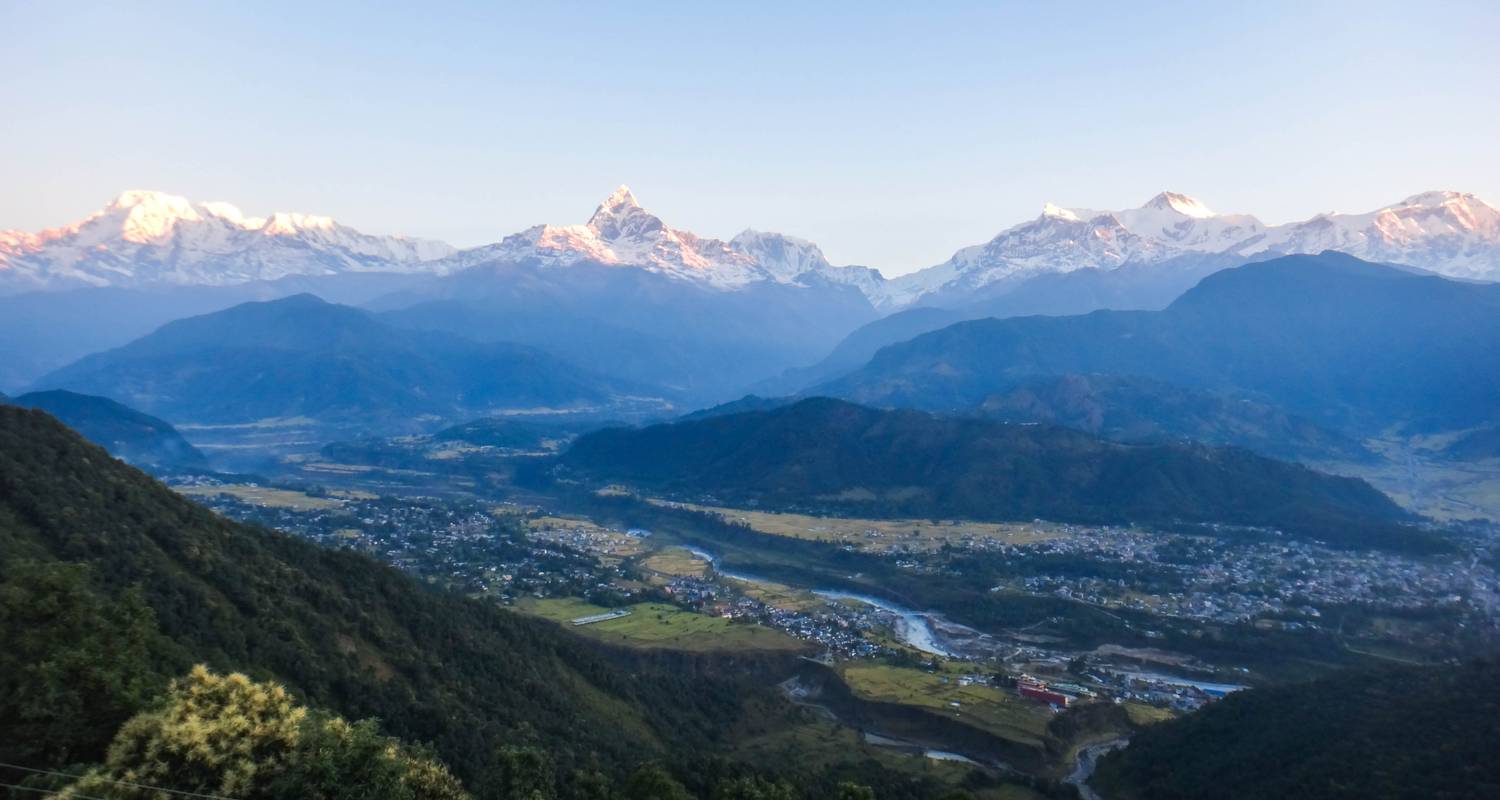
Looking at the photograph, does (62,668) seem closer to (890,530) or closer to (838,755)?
(838,755)

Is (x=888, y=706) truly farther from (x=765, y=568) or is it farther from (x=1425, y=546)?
(x=1425, y=546)

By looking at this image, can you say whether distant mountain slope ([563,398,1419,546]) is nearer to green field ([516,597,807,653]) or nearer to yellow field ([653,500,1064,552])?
yellow field ([653,500,1064,552])

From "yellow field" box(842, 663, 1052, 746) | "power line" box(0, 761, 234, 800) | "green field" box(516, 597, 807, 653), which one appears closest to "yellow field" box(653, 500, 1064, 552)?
"green field" box(516, 597, 807, 653)

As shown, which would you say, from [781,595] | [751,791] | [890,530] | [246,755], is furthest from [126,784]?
[890,530]

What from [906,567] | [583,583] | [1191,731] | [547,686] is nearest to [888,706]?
[1191,731]

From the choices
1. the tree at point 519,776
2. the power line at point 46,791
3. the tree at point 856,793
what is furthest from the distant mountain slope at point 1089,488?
the power line at point 46,791

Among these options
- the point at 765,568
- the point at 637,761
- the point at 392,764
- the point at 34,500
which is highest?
the point at 34,500
